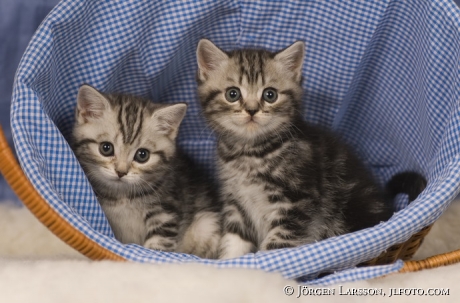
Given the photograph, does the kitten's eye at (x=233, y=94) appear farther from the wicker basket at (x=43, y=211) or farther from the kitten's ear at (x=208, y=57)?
the wicker basket at (x=43, y=211)

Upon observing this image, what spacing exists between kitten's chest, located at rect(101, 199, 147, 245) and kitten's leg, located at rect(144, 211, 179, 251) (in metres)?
0.03

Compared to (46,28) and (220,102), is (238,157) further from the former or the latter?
(46,28)

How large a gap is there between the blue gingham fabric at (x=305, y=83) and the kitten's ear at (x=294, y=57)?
0.96ft

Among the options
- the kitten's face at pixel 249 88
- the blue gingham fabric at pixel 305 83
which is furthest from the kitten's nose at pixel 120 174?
the kitten's face at pixel 249 88

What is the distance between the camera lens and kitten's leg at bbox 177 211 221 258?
2.18m

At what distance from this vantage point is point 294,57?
2.09 m

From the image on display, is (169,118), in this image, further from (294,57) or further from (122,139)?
(294,57)

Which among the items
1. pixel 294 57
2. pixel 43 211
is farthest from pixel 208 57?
pixel 43 211

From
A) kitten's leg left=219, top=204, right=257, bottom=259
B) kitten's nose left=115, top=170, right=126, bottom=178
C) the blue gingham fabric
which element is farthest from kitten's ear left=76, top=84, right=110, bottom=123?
kitten's leg left=219, top=204, right=257, bottom=259

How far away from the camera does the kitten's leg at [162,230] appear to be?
2.07m

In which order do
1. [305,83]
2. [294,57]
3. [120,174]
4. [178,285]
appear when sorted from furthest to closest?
[305,83]
[294,57]
[120,174]
[178,285]

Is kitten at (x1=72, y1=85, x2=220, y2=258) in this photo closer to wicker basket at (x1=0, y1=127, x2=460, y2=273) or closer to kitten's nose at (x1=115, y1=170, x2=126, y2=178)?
kitten's nose at (x1=115, y1=170, x2=126, y2=178)

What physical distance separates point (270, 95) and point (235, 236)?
0.51 m

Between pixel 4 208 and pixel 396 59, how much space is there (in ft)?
5.47
